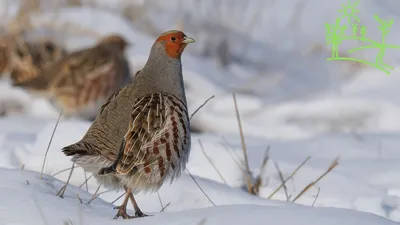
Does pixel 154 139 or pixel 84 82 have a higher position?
pixel 154 139

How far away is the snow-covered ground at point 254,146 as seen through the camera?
2578 millimetres

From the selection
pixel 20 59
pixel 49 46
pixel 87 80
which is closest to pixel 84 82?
pixel 87 80

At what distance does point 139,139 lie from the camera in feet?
10.3

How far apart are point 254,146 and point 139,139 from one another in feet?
8.90

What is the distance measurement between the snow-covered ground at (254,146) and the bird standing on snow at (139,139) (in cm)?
11

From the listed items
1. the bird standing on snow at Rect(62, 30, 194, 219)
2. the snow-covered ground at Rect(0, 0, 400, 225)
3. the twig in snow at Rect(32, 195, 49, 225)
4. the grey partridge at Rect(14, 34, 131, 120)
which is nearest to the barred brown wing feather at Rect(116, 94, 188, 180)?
the bird standing on snow at Rect(62, 30, 194, 219)

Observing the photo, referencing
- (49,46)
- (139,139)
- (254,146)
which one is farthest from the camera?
(49,46)

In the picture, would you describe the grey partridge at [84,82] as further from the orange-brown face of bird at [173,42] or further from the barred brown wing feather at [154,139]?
the barred brown wing feather at [154,139]

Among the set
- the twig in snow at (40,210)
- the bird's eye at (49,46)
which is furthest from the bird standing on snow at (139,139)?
the bird's eye at (49,46)

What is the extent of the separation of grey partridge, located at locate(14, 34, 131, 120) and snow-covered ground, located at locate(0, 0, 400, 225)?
0.15 meters

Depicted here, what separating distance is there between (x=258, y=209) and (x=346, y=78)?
722 centimetres

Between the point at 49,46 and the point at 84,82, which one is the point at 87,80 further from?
the point at 49,46

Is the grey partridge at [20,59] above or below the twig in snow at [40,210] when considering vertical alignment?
below

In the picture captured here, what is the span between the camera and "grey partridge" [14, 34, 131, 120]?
26.9 feet
